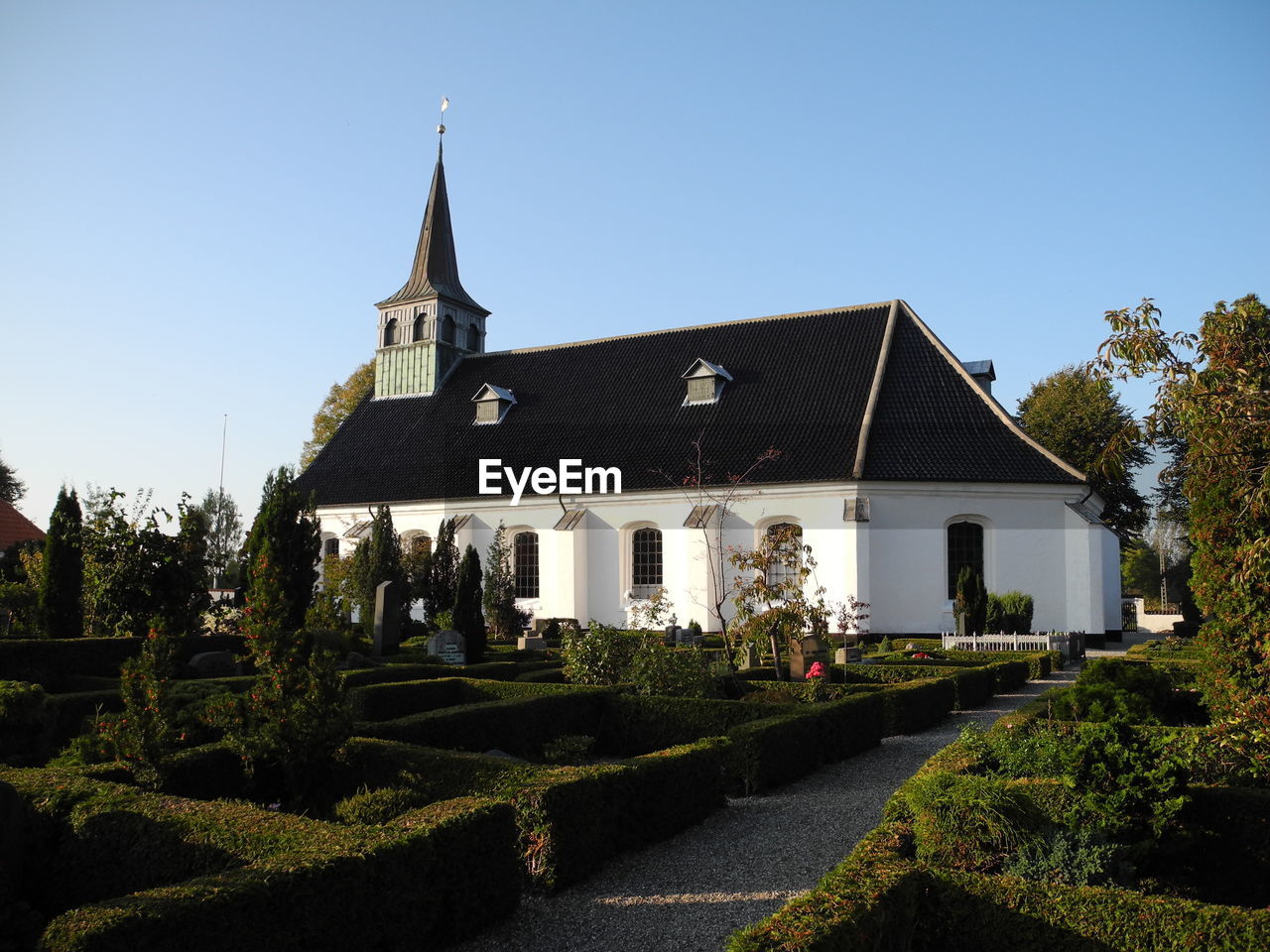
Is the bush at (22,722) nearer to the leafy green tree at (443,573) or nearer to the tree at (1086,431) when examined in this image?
the leafy green tree at (443,573)

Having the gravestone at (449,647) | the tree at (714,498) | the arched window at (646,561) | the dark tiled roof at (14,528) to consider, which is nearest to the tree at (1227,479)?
the gravestone at (449,647)

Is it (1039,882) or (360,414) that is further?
(360,414)

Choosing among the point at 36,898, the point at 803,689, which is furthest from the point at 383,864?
the point at 803,689

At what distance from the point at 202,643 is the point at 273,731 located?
12.4 metres

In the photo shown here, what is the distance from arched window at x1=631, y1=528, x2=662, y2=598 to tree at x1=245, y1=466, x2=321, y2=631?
12.7 m

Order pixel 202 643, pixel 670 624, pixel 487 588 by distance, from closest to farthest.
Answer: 1. pixel 202 643
2. pixel 670 624
3. pixel 487 588

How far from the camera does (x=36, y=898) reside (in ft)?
21.5

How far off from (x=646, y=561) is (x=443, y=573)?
6.36 meters

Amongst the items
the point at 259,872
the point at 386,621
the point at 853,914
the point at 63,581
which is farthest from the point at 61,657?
the point at 853,914

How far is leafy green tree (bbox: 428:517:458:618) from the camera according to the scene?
30172 millimetres

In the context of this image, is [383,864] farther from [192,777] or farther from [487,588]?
[487,588]

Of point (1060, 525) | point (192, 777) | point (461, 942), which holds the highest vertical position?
point (1060, 525)

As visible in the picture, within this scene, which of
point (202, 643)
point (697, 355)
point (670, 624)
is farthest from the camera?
point (697, 355)

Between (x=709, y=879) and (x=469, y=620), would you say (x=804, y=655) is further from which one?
(x=709, y=879)
